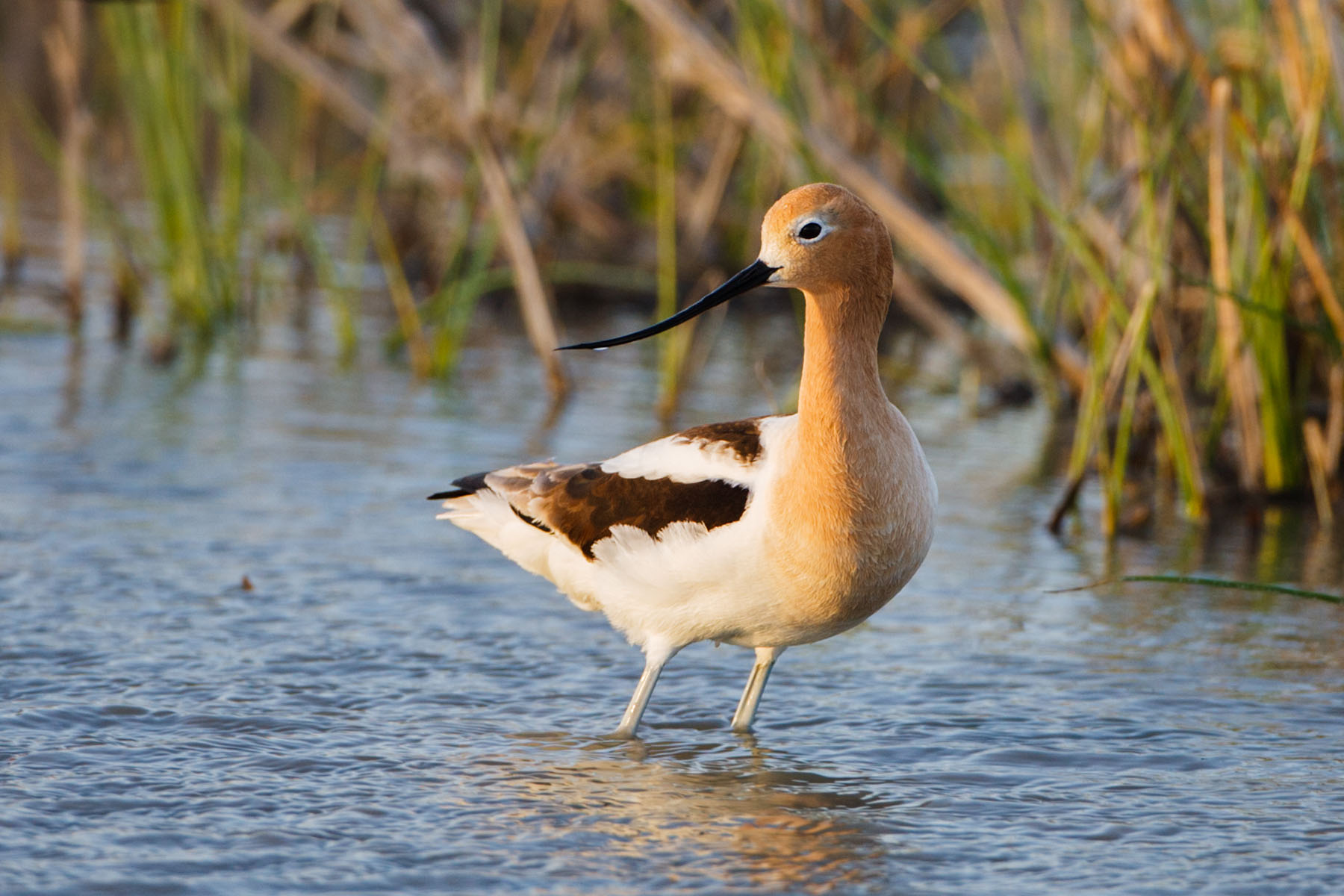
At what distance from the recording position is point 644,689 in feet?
15.8

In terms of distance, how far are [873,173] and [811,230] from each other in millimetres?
4349

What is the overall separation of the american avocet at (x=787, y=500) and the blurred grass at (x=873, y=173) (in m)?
1.78

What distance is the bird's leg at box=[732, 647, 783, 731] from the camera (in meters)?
4.92

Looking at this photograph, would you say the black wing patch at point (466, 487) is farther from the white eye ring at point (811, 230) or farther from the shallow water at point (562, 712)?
the white eye ring at point (811, 230)

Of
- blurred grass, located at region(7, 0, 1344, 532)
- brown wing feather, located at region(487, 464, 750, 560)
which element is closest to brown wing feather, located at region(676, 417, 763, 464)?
brown wing feather, located at region(487, 464, 750, 560)

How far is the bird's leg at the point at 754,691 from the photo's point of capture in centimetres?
492

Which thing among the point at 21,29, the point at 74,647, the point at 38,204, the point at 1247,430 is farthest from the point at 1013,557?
the point at 21,29

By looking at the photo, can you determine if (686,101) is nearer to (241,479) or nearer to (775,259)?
(241,479)

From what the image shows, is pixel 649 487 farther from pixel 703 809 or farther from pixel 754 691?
pixel 703 809

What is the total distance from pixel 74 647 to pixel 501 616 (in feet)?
4.76

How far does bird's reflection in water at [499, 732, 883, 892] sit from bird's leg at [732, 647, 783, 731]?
1.8 inches

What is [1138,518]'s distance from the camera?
23.4 ft

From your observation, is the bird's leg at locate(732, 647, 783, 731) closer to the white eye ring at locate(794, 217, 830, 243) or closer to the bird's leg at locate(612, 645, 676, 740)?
the bird's leg at locate(612, 645, 676, 740)

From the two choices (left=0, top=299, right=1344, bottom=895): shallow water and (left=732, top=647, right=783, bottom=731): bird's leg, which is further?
(left=732, top=647, right=783, bottom=731): bird's leg
